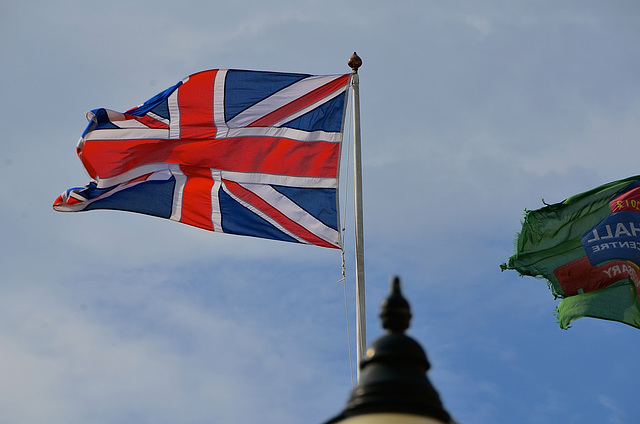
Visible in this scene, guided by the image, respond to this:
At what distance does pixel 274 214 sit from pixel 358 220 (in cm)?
136

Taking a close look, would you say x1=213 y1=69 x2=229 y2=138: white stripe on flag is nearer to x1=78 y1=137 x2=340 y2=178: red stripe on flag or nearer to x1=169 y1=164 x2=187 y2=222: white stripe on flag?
x1=78 y1=137 x2=340 y2=178: red stripe on flag

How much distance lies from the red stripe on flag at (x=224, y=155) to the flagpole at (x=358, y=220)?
366 mm

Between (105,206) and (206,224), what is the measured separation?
142 cm

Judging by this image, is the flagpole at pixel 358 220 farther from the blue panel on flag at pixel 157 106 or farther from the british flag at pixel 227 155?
the blue panel on flag at pixel 157 106

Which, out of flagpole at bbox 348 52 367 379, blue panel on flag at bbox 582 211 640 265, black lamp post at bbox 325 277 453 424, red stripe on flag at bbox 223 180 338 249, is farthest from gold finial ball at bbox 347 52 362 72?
black lamp post at bbox 325 277 453 424

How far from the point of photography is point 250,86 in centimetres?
1277

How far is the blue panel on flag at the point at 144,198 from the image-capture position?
12.0 metres

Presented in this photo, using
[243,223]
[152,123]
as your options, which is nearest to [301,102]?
[243,223]

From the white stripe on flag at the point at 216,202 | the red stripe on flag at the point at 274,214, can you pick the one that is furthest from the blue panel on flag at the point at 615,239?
the white stripe on flag at the point at 216,202

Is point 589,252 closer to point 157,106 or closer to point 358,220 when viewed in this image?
point 358,220

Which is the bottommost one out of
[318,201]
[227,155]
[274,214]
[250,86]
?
[274,214]

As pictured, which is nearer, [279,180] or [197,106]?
[279,180]

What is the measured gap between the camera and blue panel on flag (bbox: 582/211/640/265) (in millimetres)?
14227

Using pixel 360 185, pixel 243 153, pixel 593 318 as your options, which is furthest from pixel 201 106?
pixel 593 318
